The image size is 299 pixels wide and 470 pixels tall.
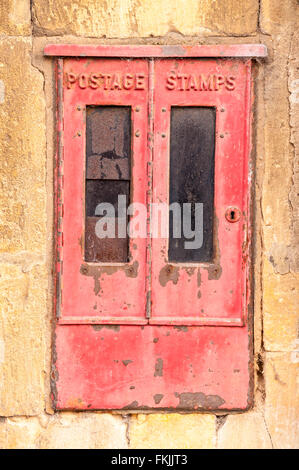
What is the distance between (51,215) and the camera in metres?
2.67

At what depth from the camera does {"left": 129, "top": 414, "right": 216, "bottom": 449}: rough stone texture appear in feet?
8.81

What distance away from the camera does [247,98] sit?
2.62m

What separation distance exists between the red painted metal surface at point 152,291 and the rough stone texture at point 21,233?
10 cm

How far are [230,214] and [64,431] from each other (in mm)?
1443

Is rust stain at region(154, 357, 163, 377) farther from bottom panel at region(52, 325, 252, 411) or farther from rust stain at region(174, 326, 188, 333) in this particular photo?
rust stain at region(174, 326, 188, 333)

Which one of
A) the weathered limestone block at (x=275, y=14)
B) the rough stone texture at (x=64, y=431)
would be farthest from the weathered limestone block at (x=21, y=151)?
the weathered limestone block at (x=275, y=14)

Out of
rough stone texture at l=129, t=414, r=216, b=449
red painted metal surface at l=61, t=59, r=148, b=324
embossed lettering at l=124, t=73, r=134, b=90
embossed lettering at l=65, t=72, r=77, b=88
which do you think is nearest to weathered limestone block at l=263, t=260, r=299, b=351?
rough stone texture at l=129, t=414, r=216, b=449

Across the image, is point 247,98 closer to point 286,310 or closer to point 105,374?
point 286,310

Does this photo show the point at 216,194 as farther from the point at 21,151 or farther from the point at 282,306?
the point at 21,151

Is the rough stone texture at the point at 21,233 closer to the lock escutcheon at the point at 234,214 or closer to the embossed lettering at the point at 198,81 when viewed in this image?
the embossed lettering at the point at 198,81

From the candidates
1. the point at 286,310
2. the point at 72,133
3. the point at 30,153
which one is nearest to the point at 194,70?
the point at 72,133

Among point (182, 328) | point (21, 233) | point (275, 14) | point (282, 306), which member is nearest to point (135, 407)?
point (182, 328)

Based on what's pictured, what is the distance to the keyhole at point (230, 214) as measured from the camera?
8.70ft

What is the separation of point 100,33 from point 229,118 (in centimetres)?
79
